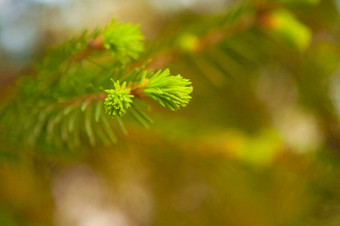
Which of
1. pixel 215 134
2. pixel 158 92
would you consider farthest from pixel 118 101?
pixel 215 134

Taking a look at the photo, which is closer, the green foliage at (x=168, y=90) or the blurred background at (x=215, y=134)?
the green foliage at (x=168, y=90)

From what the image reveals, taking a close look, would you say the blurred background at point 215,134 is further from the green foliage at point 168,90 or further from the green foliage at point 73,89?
the green foliage at point 168,90

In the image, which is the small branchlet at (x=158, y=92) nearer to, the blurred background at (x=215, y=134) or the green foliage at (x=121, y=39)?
the green foliage at (x=121, y=39)

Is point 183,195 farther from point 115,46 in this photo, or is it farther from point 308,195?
point 115,46

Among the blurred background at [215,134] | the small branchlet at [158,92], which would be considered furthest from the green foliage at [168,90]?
the blurred background at [215,134]

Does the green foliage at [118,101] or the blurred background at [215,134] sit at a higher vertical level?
the blurred background at [215,134]

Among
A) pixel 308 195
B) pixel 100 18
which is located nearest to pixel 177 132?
pixel 308 195

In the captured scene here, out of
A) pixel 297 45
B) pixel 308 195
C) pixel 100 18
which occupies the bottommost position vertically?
pixel 308 195
